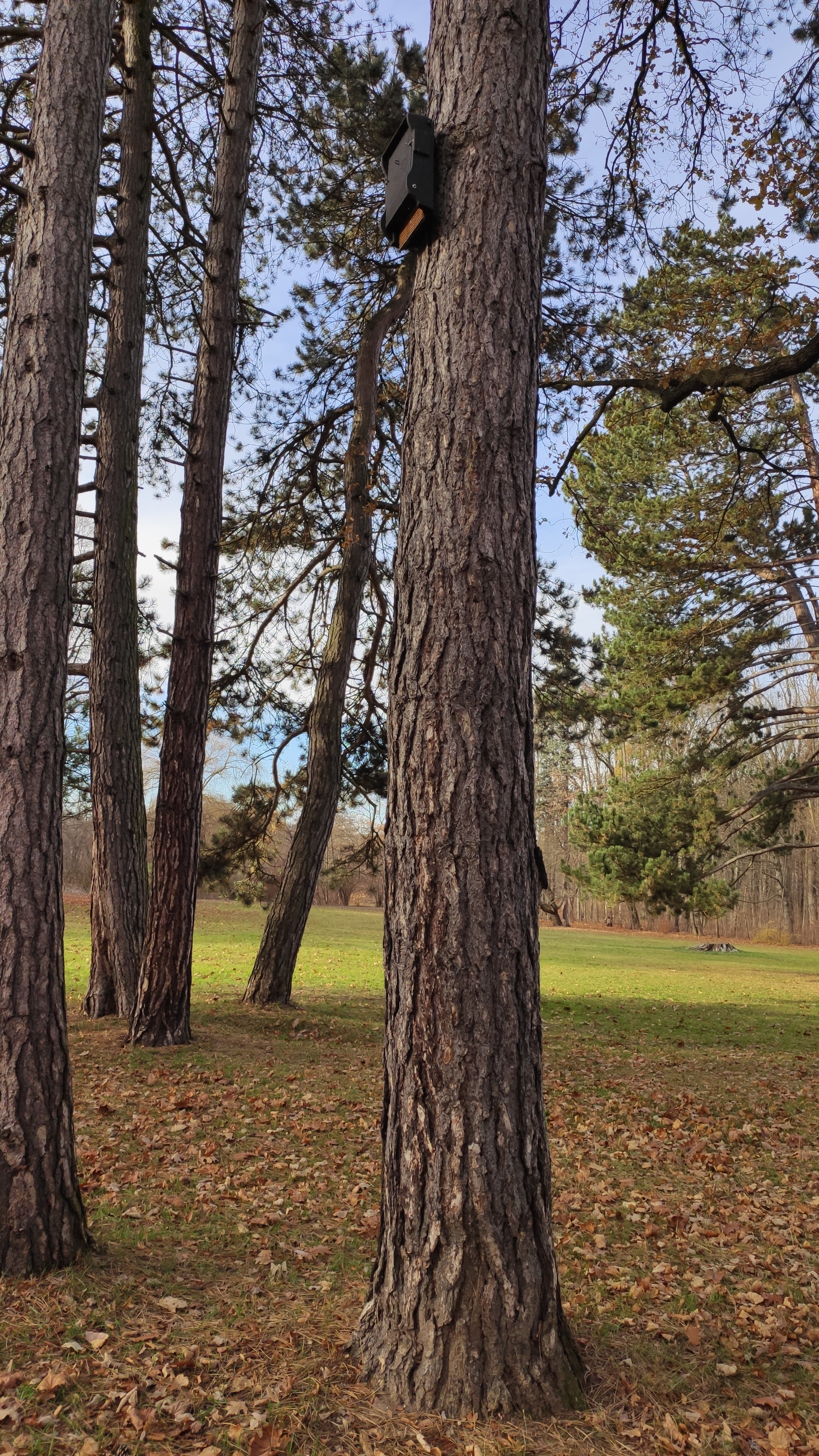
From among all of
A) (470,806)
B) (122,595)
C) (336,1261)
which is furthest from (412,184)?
(122,595)

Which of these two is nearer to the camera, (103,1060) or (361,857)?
(103,1060)

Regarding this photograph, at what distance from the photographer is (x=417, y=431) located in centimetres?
279

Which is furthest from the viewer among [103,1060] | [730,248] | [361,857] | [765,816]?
[765,816]

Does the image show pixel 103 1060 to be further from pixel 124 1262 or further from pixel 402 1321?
pixel 402 1321

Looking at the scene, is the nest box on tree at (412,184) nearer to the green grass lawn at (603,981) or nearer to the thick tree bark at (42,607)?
the thick tree bark at (42,607)

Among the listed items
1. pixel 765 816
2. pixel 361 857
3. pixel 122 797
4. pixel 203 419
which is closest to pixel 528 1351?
pixel 122 797

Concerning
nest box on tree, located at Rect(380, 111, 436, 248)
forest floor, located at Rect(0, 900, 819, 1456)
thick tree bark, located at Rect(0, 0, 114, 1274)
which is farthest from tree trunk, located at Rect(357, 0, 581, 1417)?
thick tree bark, located at Rect(0, 0, 114, 1274)

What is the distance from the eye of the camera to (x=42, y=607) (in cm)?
367

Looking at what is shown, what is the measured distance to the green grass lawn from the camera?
34.7 ft

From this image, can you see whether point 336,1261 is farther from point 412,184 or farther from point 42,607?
point 412,184

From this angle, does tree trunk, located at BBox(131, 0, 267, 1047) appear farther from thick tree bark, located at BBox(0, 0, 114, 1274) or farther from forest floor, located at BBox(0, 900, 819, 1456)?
thick tree bark, located at BBox(0, 0, 114, 1274)

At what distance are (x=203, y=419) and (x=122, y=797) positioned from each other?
3333 mm

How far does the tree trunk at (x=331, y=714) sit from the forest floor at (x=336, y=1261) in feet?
4.17

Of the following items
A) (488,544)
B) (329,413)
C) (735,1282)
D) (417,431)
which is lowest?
(735,1282)
